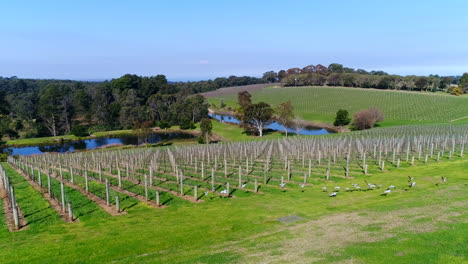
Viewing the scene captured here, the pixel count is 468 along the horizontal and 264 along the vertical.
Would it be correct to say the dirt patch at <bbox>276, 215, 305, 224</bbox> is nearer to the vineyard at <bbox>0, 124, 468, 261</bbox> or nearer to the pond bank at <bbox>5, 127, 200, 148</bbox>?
the vineyard at <bbox>0, 124, 468, 261</bbox>

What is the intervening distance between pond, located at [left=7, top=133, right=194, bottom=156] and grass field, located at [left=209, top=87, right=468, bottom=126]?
113 feet

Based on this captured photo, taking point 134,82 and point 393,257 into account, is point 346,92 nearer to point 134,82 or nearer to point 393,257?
point 134,82

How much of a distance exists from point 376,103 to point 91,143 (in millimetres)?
81775

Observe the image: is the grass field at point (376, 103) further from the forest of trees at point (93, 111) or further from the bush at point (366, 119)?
the forest of trees at point (93, 111)

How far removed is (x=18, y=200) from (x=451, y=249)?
20667mm

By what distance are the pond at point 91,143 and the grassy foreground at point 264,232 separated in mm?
46718

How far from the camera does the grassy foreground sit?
9609mm

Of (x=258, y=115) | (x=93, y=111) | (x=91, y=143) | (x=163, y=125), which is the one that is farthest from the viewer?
(x=93, y=111)

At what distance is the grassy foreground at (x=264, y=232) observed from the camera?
378 inches

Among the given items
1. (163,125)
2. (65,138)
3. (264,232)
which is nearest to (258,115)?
(163,125)

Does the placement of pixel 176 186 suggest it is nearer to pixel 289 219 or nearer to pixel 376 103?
pixel 289 219

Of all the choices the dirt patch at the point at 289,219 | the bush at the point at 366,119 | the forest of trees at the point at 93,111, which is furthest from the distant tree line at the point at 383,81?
the dirt patch at the point at 289,219

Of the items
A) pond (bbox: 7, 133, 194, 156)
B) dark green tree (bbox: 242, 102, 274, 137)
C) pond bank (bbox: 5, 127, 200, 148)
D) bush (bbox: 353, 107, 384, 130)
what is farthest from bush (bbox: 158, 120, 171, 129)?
bush (bbox: 353, 107, 384, 130)

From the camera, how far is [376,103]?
95.7 metres
